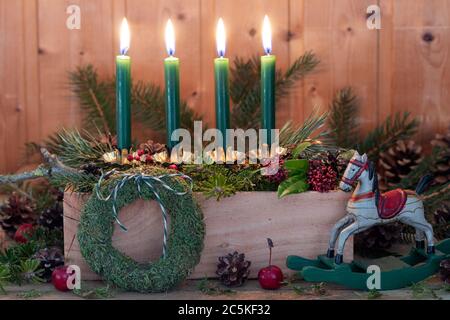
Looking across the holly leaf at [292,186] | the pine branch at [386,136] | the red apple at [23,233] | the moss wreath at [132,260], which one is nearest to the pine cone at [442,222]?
the pine branch at [386,136]

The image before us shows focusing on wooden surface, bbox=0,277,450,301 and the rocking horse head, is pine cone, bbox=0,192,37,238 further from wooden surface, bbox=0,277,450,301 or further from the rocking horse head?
the rocking horse head

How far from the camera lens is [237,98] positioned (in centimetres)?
157

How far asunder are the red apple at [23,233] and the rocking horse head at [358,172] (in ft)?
1.76

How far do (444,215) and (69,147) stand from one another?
64 centimetres

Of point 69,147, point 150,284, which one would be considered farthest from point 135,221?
point 69,147

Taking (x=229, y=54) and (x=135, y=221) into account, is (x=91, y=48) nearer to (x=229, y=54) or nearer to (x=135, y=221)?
(x=229, y=54)

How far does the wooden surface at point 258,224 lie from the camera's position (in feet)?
3.77

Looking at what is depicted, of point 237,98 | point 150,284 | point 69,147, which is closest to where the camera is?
point 150,284

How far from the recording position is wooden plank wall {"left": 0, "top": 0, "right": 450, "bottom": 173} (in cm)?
159

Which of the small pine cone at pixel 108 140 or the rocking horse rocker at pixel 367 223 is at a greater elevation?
the small pine cone at pixel 108 140

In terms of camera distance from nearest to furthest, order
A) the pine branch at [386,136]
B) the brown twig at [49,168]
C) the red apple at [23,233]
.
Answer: the brown twig at [49,168] < the red apple at [23,233] < the pine branch at [386,136]

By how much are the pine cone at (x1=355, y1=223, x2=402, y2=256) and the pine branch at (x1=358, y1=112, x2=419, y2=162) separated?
28 cm

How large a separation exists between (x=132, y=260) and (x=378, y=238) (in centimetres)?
41

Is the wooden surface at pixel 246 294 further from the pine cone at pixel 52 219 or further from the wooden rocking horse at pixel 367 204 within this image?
the pine cone at pixel 52 219
